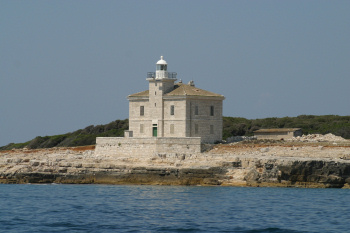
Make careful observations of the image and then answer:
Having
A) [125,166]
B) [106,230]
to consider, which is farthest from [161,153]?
[106,230]

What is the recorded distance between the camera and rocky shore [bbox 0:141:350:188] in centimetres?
3753

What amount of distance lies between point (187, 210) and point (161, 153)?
41.6 ft

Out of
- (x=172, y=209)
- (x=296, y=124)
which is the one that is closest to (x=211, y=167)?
(x=172, y=209)

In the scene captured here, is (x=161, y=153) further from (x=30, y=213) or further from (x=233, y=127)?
(x=233, y=127)

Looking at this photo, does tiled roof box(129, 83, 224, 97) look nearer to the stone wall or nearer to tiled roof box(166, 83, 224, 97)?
tiled roof box(166, 83, 224, 97)

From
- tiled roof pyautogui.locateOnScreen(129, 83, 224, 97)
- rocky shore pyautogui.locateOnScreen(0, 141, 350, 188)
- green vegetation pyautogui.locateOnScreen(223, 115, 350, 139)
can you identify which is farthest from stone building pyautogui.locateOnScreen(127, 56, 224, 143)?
green vegetation pyautogui.locateOnScreen(223, 115, 350, 139)

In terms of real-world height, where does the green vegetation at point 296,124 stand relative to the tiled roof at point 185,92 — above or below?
below

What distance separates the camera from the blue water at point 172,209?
25.7 meters

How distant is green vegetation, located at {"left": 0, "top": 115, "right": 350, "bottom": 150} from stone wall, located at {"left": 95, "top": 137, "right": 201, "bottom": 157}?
47.9ft

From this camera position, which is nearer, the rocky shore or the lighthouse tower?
the rocky shore

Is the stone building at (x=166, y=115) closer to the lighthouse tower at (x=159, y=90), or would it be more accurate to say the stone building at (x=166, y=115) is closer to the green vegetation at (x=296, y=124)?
the lighthouse tower at (x=159, y=90)

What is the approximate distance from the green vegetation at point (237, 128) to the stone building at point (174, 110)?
12280mm

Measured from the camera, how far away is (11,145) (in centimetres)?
6675

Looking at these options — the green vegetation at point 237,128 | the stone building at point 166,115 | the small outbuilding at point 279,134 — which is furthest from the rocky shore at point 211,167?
the green vegetation at point 237,128
